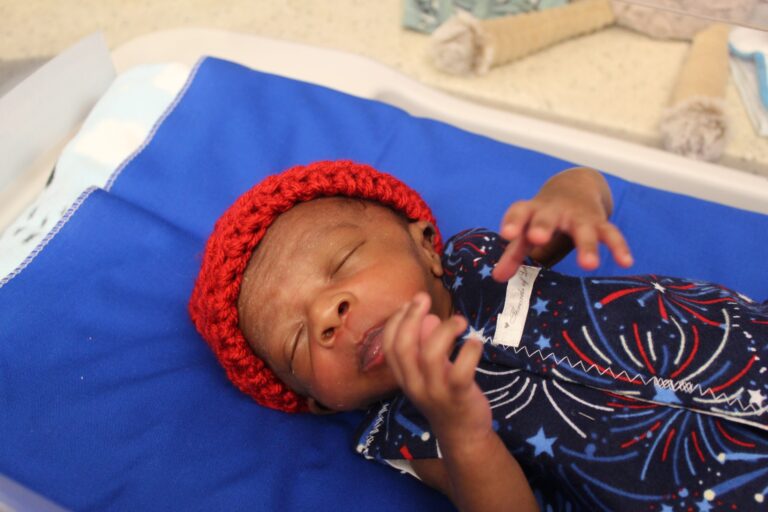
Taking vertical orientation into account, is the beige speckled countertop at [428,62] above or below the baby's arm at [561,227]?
below

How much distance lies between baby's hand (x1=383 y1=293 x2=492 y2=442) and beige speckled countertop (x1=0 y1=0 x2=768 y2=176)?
3.70 feet

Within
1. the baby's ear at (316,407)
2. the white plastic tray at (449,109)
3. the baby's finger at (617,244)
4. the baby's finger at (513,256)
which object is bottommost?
the baby's ear at (316,407)

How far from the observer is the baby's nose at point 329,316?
72 centimetres

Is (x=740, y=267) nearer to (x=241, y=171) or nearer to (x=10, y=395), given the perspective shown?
(x=241, y=171)

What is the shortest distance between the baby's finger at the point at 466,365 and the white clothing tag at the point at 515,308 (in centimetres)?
27

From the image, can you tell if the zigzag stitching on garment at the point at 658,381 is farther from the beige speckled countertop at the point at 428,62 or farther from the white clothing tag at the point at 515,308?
the beige speckled countertop at the point at 428,62

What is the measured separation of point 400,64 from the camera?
5.73ft

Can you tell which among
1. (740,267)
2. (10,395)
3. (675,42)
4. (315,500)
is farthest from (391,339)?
(675,42)

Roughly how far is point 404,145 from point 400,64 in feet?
2.05

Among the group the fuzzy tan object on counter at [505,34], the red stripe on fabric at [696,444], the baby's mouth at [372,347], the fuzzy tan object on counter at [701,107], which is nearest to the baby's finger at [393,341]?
the baby's mouth at [372,347]

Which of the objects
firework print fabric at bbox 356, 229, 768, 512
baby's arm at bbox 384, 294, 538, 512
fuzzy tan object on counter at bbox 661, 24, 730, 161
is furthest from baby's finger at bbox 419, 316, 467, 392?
fuzzy tan object on counter at bbox 661, 24, 730, 161

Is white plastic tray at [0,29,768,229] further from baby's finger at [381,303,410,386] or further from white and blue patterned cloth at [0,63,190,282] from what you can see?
baby's finger at [381,303,410,386]

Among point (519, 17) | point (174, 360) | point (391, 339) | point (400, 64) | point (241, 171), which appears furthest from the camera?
point (400, 64)

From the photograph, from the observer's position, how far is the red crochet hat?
32.3 inches
